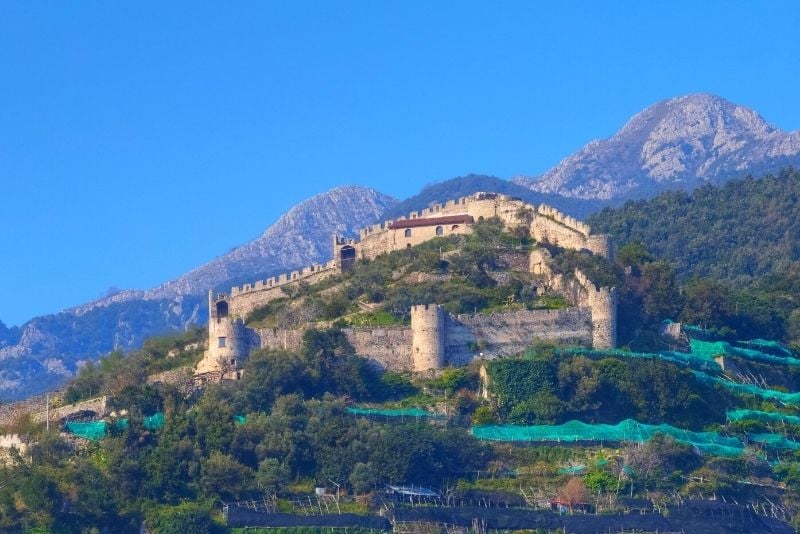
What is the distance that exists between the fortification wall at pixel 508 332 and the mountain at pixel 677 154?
10397cm

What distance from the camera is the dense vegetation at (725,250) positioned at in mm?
72188

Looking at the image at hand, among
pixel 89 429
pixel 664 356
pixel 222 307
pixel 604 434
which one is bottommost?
pixel 604 434

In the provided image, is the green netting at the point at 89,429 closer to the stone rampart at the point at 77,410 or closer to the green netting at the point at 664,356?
the stone rampart at the point at 77,410

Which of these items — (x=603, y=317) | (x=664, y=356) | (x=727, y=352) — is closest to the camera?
(x=603, y=317)

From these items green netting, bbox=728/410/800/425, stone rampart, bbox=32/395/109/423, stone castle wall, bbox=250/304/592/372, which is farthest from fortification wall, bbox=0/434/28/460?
green netting, bbox=728/410/800/425

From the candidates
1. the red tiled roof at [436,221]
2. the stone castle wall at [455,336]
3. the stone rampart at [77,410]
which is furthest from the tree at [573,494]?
the red tiled roof at [436,221]

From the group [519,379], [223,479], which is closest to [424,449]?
[223,479]

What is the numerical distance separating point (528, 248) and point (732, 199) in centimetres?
3537

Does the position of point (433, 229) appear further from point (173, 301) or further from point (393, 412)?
point (173, 301)

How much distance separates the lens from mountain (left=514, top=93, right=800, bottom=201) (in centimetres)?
17525

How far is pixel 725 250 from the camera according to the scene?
97.3 meters

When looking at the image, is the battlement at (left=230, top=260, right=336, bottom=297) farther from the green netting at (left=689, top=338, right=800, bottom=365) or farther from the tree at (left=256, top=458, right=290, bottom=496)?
the tree at (left=256, top=458, right=290, bottom=496)

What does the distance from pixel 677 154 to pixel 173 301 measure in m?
60.2

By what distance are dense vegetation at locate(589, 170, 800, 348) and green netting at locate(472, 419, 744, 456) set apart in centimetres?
1182
